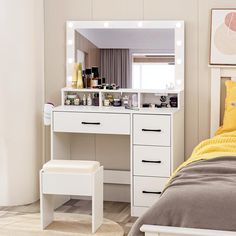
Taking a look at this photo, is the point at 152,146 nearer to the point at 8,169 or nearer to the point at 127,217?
the point at 127,217

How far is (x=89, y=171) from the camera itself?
3.95 m

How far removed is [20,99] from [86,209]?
0.98 metres

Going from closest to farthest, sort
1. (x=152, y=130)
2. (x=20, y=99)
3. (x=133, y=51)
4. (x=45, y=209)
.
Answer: (x=45, y=209), (x=152, y=130), (x=20, y=99), (x=133, y=51)

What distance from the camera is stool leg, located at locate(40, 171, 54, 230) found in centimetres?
404

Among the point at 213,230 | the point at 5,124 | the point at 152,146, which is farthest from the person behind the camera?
the point at 5,124

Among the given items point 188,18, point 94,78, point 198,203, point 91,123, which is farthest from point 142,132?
point 198,203

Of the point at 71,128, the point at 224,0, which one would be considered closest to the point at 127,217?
the point at 71,128

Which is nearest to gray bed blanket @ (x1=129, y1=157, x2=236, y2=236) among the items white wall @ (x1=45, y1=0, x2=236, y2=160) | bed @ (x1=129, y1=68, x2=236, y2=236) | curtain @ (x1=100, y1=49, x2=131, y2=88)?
bed @ (x1=129, y1=68, x2=236, y2=236)

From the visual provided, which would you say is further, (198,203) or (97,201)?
(97,201)

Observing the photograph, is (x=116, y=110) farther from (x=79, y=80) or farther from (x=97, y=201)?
A: (x=97, y=201)

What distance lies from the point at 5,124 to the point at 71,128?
520 millimetres

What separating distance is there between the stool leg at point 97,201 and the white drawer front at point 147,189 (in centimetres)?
37

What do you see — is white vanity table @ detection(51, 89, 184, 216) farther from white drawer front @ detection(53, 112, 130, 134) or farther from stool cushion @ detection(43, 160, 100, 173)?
stool cushion @ detection(43, 160, 100, 173)

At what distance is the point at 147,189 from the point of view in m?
4.38
